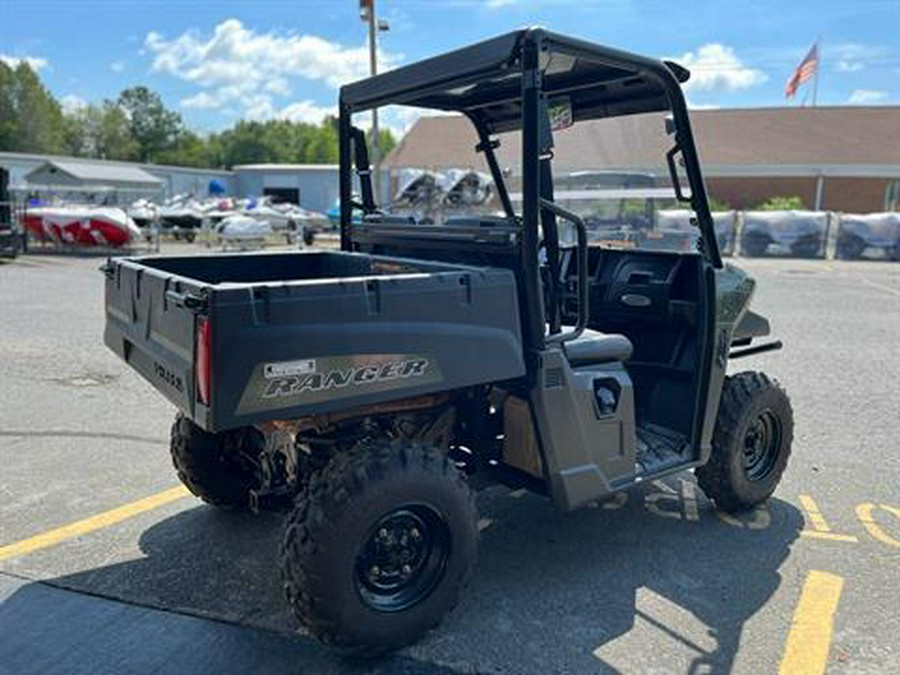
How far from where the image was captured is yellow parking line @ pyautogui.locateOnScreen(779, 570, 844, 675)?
292 centimetres

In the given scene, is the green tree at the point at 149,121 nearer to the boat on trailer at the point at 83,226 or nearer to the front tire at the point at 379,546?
the boat on trailer at the point at 83,226

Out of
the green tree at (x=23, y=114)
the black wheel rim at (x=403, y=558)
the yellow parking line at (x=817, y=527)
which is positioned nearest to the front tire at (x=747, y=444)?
the yellow parking line at (x=817, y=527)

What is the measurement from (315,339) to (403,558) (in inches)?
40.5

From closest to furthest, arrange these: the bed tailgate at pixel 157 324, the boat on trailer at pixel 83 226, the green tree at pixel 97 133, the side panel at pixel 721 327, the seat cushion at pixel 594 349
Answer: the bed tailgate at pixel 157 324, the seat cushion at pixel 594 349, the side panel at pixel 721 327, the boat on trailer at pixel 83 226, the green tree at pixel 97 133

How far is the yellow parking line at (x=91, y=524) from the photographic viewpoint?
3.75 m

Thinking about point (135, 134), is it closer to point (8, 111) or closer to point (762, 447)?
point (8, 111)

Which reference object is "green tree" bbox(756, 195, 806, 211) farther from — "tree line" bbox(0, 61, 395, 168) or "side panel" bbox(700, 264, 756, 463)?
"tree line" bbox(0, 61, 395, 168)

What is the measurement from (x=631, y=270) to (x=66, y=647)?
3341 mm

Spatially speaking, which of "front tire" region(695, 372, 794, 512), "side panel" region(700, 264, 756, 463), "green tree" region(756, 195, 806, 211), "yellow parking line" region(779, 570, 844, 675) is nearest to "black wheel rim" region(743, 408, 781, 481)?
"front tire" region(695, 372, 794, 512)

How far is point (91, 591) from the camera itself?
11.1 ft

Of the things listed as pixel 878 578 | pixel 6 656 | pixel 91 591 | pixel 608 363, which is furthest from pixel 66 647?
pixel 878 578

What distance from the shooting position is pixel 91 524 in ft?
13.3

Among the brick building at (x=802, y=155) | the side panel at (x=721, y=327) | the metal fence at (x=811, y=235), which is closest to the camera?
the side panel at (x=721, y=327)

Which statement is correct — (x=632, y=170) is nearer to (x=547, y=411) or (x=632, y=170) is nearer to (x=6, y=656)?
(x=547, y=411)
